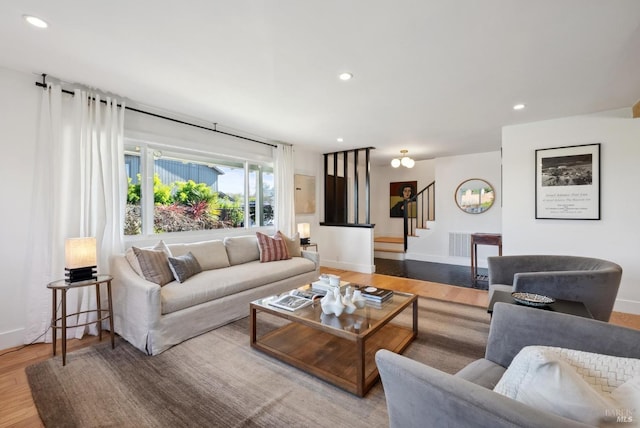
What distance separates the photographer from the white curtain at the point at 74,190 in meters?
2.55

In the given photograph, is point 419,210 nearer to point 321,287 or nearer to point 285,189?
point 285,189

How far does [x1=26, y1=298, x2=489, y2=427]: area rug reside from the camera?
1624 mm

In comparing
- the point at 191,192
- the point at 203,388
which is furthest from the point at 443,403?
the point at 191,192

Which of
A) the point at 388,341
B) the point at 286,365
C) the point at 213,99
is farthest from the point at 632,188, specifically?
the point at 213,99

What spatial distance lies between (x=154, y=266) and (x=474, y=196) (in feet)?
19.8

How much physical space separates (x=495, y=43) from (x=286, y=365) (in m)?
2.82

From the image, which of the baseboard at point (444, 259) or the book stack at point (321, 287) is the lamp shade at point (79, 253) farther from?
the baseboard at point (444, 259)

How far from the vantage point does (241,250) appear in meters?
3.84

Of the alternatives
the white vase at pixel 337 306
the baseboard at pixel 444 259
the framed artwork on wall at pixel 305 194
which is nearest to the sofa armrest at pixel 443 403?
the white vase at pixel 337 306

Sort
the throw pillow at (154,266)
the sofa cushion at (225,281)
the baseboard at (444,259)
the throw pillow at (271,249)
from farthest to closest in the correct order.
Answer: the baseboard at (444,259), the throw pillow at (271,249), the throw pillow at (154,266), the sofa cushion at (225,281)

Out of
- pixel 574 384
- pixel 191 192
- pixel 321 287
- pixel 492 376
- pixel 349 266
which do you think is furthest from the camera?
pixel 349 266

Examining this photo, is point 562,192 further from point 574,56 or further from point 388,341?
point 388,341

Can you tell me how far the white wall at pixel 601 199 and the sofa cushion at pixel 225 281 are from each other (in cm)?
302

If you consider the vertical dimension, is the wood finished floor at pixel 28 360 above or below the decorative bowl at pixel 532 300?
below
